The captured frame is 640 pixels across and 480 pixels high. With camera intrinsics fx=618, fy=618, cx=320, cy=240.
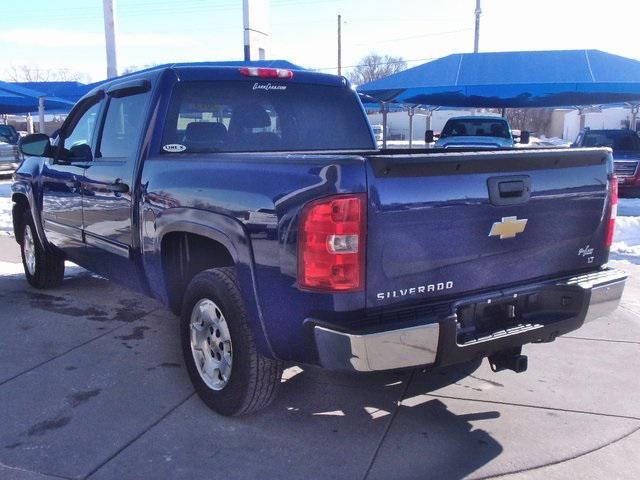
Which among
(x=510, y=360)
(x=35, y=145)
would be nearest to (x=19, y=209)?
(x=35, y=145)

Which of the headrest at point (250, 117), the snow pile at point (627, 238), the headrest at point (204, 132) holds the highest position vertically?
the headrest at point (250, 117)

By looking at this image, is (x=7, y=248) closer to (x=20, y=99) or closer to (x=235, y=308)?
(x=235, y=308)

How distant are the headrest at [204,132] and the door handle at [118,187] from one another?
0.51 metres

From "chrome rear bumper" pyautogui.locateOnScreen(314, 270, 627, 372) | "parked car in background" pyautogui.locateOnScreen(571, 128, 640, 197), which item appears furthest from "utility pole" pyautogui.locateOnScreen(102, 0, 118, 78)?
"chrome rear bumper" pyautogui.locateOnScreen(314, 270, 627, 372)

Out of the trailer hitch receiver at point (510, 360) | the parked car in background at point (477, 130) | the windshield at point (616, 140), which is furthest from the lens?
the parked car in background at point (477, 130)

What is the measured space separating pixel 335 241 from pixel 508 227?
0.97 meters

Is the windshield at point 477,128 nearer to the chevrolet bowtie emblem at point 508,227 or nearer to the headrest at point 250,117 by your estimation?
the headrest at point 250,117

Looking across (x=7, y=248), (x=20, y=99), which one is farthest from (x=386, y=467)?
(x=20, y=99)

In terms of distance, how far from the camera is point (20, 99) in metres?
17.7

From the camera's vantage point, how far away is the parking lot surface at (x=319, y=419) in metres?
3.04

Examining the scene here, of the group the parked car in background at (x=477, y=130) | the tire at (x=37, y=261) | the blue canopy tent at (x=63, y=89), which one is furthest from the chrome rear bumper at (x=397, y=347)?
the blue canopy tent at (x=63, y=89)

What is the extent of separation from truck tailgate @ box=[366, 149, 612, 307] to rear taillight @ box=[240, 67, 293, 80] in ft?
6.08

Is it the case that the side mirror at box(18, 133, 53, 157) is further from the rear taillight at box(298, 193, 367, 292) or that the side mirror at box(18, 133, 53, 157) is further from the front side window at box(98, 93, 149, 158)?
the rear taillight at box(298, 193, 367, 292)

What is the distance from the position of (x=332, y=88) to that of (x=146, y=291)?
2.06 metres
